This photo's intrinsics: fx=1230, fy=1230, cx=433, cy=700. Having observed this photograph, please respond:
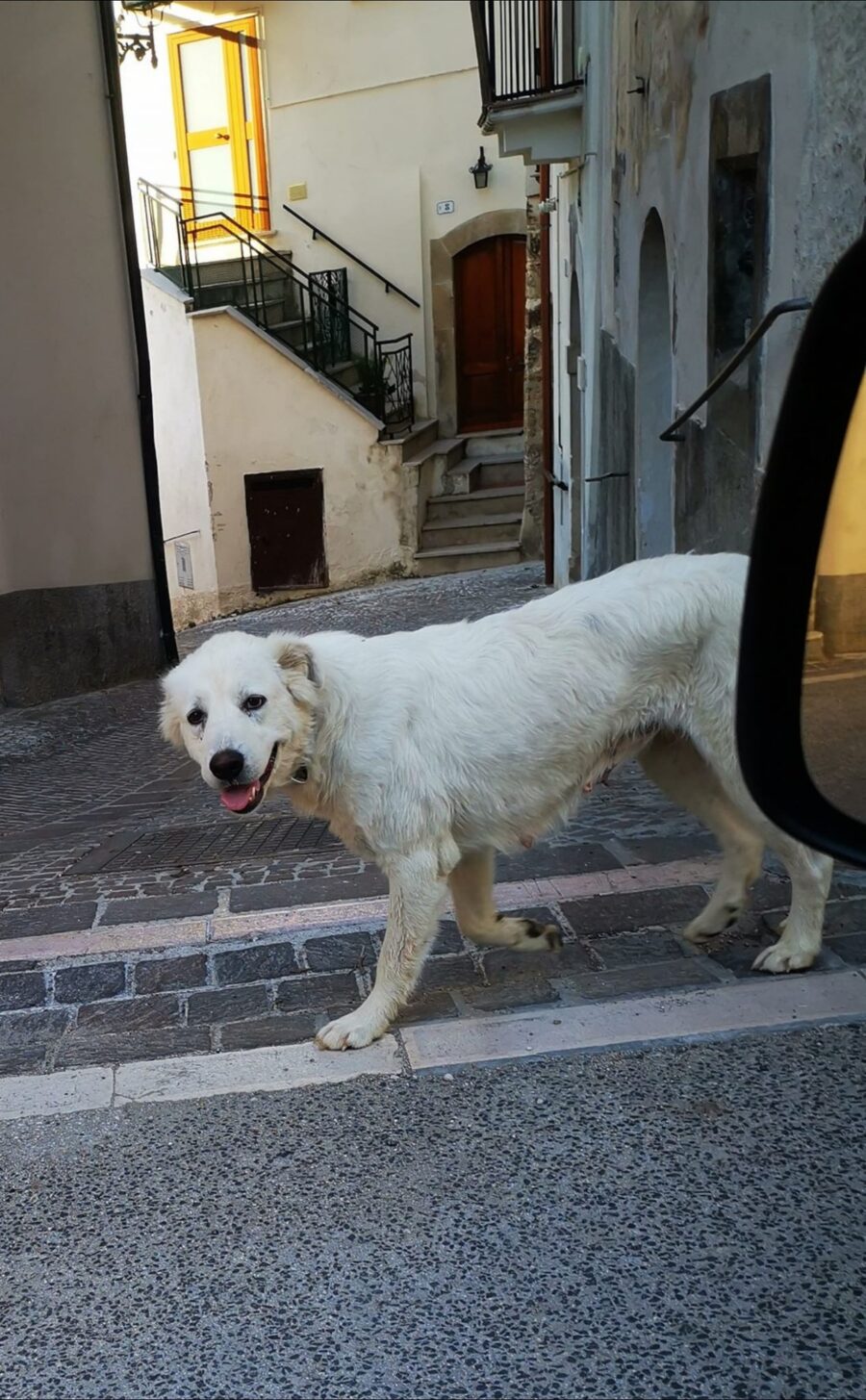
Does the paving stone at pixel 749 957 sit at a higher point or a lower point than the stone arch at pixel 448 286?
lower

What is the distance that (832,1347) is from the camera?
7.22ft

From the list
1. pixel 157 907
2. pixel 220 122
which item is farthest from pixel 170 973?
pixel 220 122

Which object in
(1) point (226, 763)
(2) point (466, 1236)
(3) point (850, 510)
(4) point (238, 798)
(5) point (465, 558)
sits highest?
(3) point (850, 510)

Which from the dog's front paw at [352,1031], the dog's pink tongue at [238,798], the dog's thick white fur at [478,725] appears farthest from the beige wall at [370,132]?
the dog's front paw at [352,1031]

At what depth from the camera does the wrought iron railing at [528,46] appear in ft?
37.8

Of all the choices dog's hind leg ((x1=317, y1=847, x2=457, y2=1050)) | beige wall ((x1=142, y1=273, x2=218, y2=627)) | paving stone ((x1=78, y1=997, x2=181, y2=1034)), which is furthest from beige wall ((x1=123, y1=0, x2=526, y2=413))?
dog's hind leg ((x1=317, y1=847, x2=457, y2=1050))

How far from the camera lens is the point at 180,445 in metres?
20.1

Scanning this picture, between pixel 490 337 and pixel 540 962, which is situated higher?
pixel 490 337

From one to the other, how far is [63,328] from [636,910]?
7595mm

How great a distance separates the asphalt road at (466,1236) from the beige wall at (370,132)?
803 inches

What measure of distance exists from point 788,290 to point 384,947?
3.18 m

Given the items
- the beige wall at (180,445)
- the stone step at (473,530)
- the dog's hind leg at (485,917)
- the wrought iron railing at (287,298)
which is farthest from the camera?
the wrought iron railing at (287,298)

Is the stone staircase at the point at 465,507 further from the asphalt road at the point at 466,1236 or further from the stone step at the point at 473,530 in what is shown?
the asphalt road at the point at 466,1236

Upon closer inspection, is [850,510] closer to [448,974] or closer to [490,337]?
[448,974]
